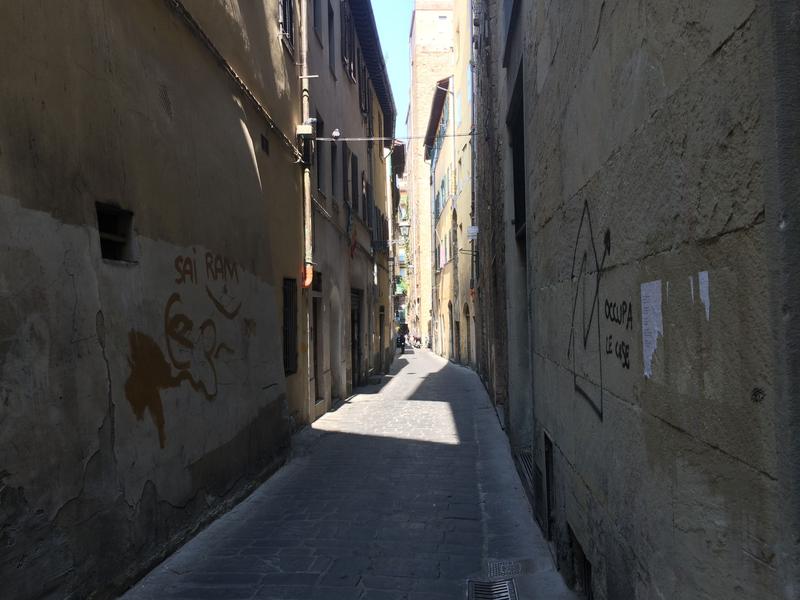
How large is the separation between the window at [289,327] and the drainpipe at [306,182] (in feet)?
2.66

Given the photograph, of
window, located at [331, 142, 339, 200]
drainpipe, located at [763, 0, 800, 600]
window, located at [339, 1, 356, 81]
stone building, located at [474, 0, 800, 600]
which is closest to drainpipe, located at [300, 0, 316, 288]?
window, located at [331, 142, 339, 200]

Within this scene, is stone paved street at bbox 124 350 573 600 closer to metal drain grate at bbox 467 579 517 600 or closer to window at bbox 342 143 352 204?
metal drain grate at bbox 467 579 517 600

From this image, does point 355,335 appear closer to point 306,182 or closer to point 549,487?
point 306,182

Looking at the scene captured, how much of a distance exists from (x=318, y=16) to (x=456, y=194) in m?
13.0

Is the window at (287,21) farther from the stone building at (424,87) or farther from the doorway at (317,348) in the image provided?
the stone building at (424,87)

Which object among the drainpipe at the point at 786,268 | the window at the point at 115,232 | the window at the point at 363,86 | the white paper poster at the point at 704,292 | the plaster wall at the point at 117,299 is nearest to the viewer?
the drainpipe at the point at 786,268

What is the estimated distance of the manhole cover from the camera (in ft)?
15.9

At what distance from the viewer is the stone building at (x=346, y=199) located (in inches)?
519

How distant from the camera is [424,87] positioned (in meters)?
52.9

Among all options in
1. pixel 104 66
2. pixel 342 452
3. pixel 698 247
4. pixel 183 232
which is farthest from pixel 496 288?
pixel 698 247

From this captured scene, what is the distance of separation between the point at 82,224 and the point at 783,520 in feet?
12.6

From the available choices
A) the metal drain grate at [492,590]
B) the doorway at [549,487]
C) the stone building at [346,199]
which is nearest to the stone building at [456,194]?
the stone building at [346,199]

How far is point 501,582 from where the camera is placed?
4.71 m

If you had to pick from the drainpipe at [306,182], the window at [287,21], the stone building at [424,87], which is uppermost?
the stone building at [424,87]
